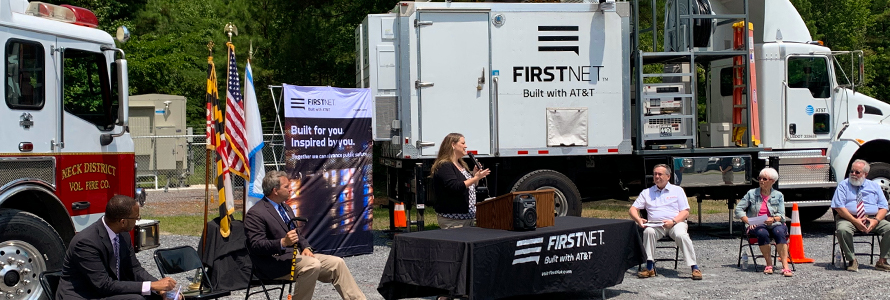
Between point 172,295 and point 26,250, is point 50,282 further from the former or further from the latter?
point 26,250

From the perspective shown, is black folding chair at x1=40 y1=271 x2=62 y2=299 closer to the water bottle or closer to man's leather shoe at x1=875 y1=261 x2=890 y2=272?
the water bottle

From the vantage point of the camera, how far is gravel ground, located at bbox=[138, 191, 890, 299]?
7.81m

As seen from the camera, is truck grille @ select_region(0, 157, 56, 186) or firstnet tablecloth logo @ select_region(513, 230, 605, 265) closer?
truck grille @ select_region(0, 157, 56, 186)

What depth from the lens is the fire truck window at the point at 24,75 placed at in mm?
6789

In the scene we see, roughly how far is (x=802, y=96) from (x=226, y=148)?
25.5ft

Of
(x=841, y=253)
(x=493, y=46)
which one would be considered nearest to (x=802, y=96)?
(x=841, y=253)

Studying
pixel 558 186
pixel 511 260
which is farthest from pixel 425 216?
pixel 511 260

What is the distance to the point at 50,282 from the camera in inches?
212

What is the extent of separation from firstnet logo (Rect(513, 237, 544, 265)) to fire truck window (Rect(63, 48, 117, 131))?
12.3 ft

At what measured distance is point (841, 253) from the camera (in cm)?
948

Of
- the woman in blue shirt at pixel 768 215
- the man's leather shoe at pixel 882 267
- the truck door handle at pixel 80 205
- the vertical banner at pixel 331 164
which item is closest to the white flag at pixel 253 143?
the vertical banner at pixel 331 164

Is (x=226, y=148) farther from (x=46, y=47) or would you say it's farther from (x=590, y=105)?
(x=590, y=105)

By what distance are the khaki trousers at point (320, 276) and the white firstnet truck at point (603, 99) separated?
13.2ft

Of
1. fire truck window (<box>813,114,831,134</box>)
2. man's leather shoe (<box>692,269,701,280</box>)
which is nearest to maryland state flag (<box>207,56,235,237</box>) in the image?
man's leather shoe (<box>692,269,701,280</box>)
